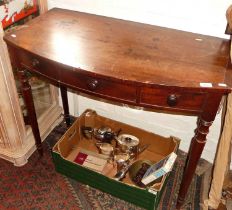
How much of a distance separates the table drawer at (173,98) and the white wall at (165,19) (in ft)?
1.63

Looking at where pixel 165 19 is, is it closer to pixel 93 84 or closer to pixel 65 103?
pixel 93 84

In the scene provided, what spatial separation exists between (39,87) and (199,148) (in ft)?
3.75

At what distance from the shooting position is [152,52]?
47.1 inches

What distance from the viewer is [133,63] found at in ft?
3.67

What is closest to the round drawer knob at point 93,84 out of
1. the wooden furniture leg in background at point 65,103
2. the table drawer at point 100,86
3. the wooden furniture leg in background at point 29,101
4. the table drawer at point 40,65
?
the table drawer at point 100,86

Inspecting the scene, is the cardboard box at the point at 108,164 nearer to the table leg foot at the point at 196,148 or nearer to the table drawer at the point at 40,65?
the table leg foot at the point at 196,148

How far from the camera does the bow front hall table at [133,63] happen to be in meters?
1.04

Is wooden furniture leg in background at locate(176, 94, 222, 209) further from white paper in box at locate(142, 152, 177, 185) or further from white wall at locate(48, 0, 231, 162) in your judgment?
white wall at locate(48, 0, 231, 162)

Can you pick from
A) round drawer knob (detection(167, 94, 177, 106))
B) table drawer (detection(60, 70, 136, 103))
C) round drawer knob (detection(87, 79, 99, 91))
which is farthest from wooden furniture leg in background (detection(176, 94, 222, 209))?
round drawer knob (detection(87, 79, 99, 91))

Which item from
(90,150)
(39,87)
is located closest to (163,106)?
(90,150)

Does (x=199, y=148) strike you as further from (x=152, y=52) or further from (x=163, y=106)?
(x=152, y=52)

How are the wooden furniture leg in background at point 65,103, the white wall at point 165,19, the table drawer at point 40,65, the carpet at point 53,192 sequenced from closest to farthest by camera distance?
the table drawer at point 40,65 → the white wall at point 165,19 → the carpet at point 53,192 → the wooden furniture leg in background at point 65,103

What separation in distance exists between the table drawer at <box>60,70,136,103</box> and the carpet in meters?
0.74

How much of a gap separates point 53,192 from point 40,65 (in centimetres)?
81
